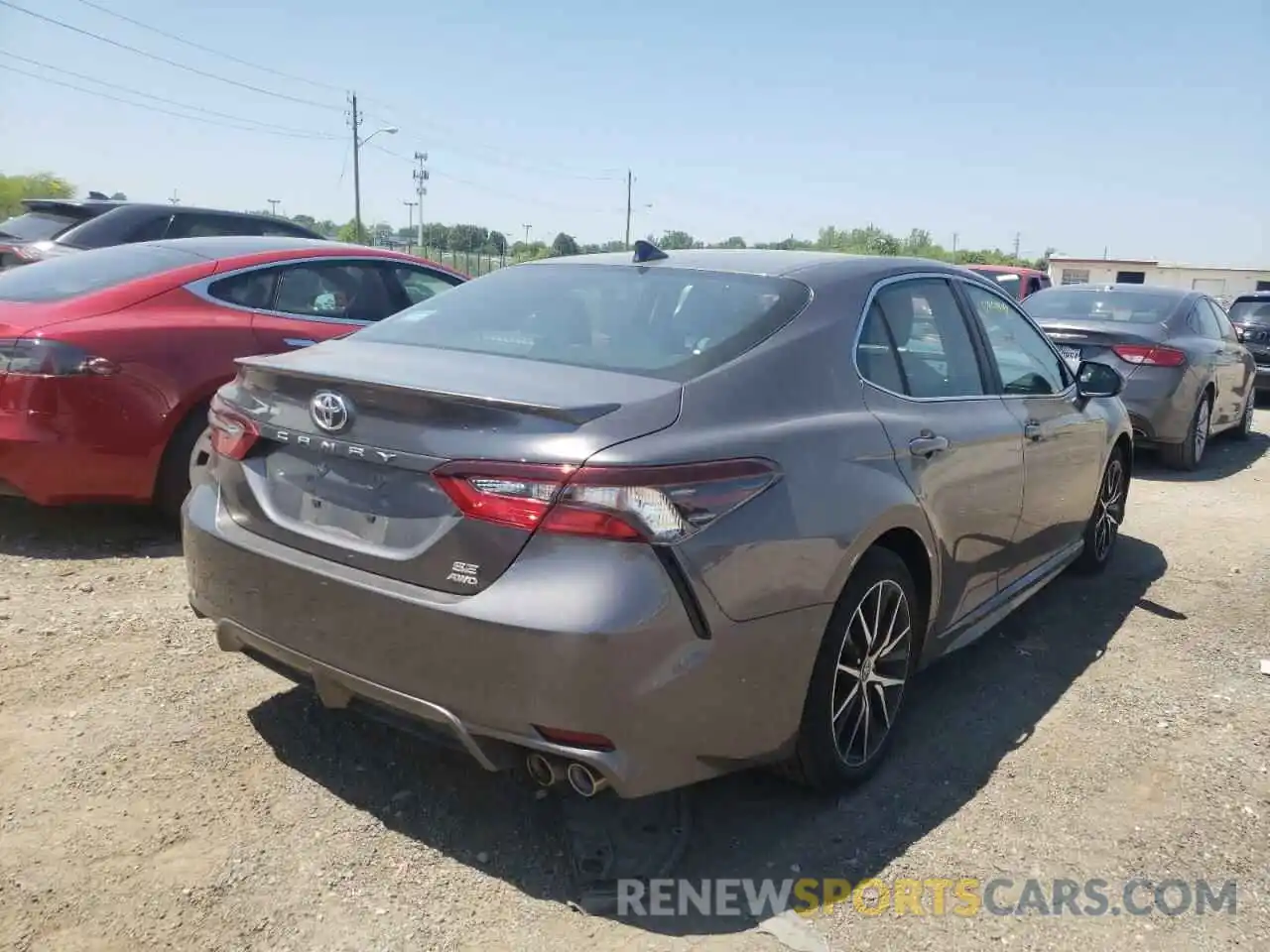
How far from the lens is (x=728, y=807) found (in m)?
3.00

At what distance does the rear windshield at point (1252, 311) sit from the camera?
1305cm

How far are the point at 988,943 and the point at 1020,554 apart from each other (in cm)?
197

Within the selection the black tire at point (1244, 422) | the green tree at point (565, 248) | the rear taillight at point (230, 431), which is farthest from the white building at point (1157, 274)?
the rear taillight at point (230, 431)

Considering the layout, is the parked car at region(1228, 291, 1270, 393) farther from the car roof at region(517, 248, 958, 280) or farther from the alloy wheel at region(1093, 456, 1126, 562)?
the car roof at region(517, 248, 958, 280)

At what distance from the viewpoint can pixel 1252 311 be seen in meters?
13.2

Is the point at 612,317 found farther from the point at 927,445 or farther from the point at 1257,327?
the point at 1257,327

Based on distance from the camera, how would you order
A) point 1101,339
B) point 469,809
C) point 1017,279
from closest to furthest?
point 469,809 < point 1101,339 < point 1017,279

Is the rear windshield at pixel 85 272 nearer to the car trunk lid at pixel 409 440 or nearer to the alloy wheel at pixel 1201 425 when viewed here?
the car trunk lid at pixel 409 440

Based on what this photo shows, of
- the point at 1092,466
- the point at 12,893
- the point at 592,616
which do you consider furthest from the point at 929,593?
the point at 12,893

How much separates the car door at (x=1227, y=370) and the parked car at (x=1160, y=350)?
0.04ft

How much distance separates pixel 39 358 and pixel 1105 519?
5.18 metres

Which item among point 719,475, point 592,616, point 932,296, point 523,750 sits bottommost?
point 523,750

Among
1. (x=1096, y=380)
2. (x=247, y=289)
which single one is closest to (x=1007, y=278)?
(x=1096, y=380)

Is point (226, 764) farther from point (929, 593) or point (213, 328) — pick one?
point (213, 328)
